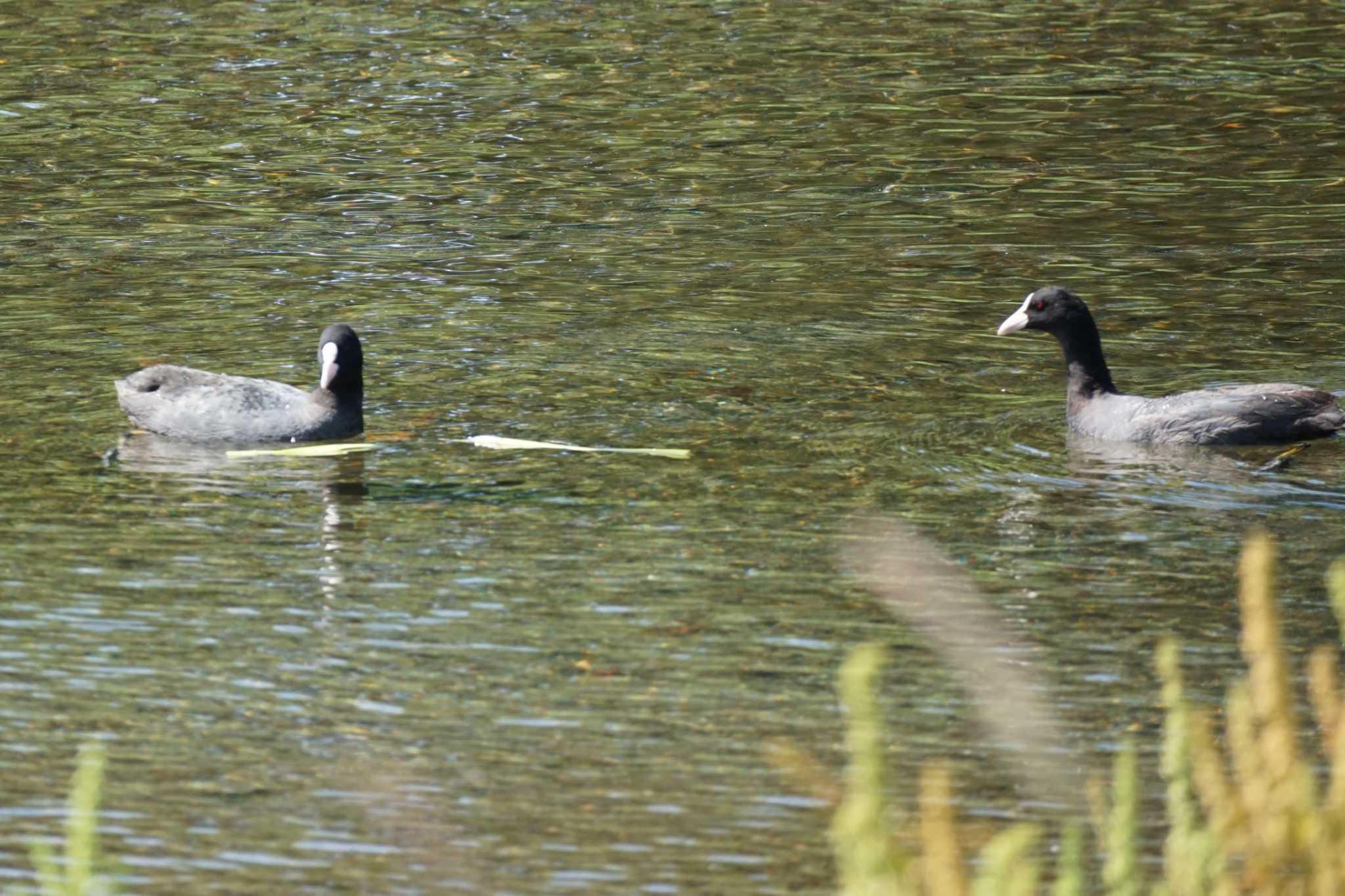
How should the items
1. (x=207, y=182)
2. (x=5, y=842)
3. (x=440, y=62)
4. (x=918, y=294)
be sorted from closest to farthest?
1. (x=5, y=842)
2. (x=918, y=294)
3. (x=207, y=182)
4. (x=440, y=62)

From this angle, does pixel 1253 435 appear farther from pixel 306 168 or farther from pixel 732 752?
pixel 306 168

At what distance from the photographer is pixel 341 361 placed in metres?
11.7

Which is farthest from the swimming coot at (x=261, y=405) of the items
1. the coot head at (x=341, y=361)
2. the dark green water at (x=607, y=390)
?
the dark green water at (x=607, y=390)

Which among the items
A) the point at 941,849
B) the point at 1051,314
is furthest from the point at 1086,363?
the point at 941,849

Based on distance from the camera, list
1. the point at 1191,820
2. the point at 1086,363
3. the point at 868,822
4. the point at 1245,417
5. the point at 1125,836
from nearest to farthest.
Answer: the point at 868,822 → the point at 1125,836 → the point at 1191,820 → the point at 1245,417 → the point at 1086,363

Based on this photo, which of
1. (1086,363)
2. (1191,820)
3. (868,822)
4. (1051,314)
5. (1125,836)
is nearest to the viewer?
(868,822)

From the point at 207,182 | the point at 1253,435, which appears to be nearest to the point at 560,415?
the point at 1253,435

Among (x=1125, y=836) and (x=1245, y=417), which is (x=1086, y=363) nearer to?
(x=1245, y=417)

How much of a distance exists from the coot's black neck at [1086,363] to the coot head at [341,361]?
3839 mm

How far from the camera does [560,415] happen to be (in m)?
12.0

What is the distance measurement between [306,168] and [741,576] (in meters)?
9.77

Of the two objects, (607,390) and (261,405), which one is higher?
(261,405)

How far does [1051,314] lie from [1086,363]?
18.6 inches

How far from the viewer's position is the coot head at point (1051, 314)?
12297 millimetres
